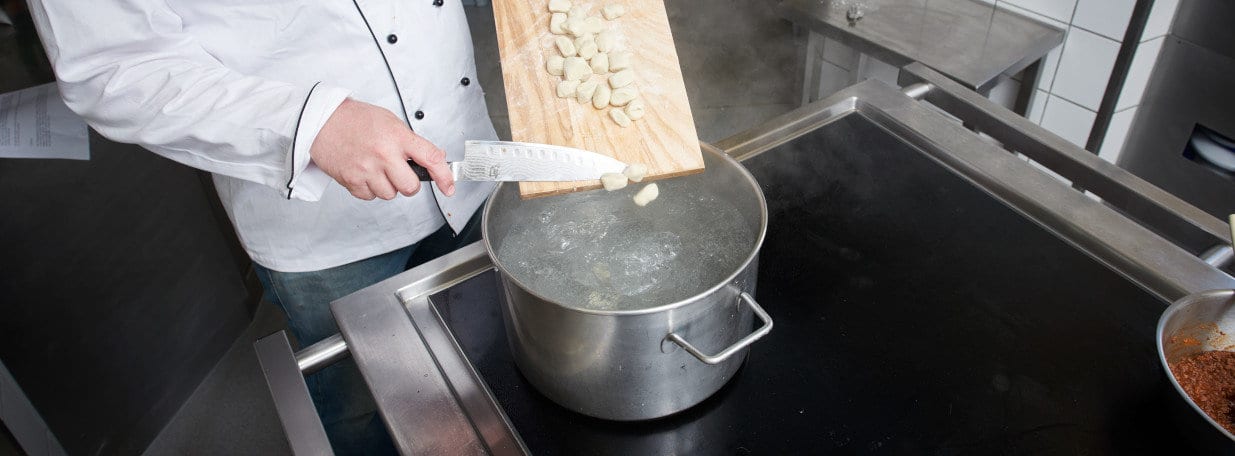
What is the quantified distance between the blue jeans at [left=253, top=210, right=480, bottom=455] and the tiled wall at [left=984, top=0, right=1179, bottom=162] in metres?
1.29

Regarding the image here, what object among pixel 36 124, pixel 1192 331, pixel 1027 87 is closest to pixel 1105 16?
pixel 1027 87

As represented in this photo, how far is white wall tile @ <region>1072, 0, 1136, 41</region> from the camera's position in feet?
4.65

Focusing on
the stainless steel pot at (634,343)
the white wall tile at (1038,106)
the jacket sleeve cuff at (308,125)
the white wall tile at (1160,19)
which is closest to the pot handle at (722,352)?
the stainless steel pot at (634,343)

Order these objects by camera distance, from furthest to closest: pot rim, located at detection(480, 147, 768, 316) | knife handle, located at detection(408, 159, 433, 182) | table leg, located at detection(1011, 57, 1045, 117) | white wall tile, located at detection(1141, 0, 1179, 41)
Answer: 1. table leg, located at detection(1011, 57, 1045, 117)
2. white wall tile, located at detection(1141, 0, 1179, 41)
3. knife handle, located at detection(408, 159, 433, 182)
4. pot rim, located at detection(480, 147, 768, 316)

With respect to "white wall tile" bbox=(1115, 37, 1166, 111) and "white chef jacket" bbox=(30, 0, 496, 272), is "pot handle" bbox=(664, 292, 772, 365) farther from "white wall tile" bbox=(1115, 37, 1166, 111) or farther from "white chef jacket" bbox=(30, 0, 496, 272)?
"white wall tile" bbox=(1115, 37, 1166, 111)

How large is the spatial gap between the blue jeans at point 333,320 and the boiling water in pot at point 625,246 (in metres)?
0.35

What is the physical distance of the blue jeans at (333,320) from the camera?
108 cm

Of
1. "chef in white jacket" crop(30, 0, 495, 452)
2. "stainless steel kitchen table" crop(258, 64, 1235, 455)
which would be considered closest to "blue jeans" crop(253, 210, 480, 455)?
"chef in white jacket" crop(30, 0, 495, 452)

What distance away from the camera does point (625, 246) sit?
79 centimetres

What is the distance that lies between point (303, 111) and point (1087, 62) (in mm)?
1536

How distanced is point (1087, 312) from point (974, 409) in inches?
7.5

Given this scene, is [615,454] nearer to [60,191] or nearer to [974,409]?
[974,409]

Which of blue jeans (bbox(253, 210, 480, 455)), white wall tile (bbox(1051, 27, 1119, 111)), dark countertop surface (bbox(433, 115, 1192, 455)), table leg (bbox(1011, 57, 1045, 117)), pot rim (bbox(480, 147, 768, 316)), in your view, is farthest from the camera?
table leg (bbox(1011, 57, 1045, 117))

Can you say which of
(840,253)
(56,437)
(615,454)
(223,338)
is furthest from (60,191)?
(840,253)
